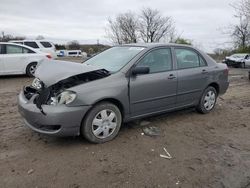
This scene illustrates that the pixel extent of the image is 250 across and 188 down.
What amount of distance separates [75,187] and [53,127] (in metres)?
1.10

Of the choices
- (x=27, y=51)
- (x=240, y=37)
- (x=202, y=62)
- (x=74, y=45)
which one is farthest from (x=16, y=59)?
(x=74, y=45)

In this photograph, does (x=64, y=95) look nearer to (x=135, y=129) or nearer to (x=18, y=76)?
(x=135, y=129)

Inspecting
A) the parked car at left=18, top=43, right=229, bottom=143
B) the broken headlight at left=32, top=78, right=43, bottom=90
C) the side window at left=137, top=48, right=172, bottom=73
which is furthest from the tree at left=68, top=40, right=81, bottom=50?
the broken headlight at left=32, top=78, right=43, bottom=90

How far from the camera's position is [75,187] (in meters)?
3.14

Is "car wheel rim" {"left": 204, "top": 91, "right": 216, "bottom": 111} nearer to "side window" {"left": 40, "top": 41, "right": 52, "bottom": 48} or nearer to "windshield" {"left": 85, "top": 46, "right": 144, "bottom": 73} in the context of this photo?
"windshield" {"left": 85, "top": 46, "right": 144, "bottom": 73}

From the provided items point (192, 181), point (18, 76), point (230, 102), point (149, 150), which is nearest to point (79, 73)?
point (149, 150)

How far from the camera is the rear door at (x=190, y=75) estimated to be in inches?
213

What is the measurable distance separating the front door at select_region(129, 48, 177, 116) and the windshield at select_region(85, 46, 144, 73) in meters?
0.24

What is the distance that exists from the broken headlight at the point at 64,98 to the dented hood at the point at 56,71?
25 centimetres

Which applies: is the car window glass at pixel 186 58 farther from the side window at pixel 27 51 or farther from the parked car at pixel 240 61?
the parked car at pixel 240 61

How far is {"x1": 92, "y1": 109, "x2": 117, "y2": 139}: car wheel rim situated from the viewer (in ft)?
13.8

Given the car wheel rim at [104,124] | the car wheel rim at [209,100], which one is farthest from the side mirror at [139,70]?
the car wheel rim at [209,100]

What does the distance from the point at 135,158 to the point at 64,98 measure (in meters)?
1.29

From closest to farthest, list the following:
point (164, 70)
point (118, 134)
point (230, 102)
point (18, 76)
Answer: point (118, 134) < point (164, 70) < point (230, 102) < point (18, 76)
